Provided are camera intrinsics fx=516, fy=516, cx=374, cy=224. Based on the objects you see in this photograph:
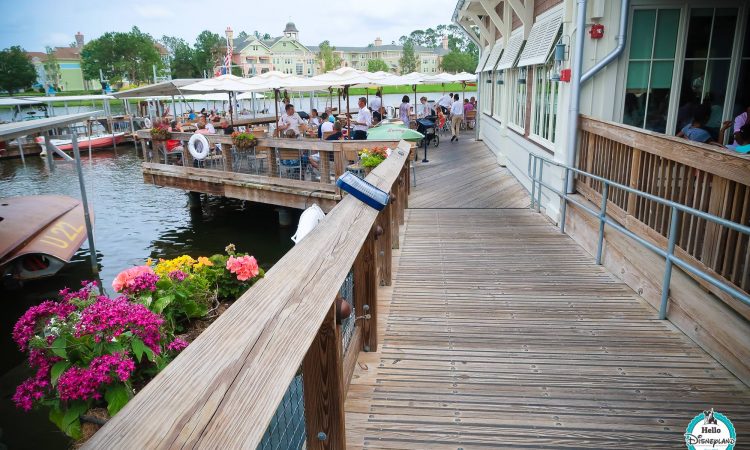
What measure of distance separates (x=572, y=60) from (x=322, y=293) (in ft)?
18.9

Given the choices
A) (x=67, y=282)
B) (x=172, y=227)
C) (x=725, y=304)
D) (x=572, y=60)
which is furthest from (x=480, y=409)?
(x=172, y=227)

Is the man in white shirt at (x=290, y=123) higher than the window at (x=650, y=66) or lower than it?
lower

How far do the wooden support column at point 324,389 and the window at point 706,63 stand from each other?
6212 millimetres

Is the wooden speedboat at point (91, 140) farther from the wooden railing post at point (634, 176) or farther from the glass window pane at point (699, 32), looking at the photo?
the wooden railing post at point (634, 176)

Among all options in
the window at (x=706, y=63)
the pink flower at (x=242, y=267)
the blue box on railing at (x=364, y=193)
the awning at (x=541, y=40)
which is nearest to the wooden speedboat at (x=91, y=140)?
the awning at (x=541, y=40)

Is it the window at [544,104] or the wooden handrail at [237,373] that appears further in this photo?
the window at [544,104]

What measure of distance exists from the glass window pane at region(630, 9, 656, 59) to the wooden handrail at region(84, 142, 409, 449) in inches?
228

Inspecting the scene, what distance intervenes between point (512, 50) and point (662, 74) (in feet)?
18.3

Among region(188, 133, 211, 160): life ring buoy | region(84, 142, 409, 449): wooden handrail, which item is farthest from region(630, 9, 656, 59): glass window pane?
region(188, 133, 211, 160): life ring buoy

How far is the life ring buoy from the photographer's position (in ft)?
42.2

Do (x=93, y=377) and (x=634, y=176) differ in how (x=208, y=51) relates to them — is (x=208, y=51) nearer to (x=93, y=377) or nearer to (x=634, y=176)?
(x=634, y=176)

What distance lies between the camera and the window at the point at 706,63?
6.27 metres

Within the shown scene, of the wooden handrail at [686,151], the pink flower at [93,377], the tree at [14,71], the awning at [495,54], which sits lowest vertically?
the pink flower at [93,377]

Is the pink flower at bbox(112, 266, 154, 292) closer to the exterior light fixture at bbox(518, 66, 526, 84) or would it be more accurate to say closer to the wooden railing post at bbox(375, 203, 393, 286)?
the wooden railing post at bbox(375, 203, 393, 286)
